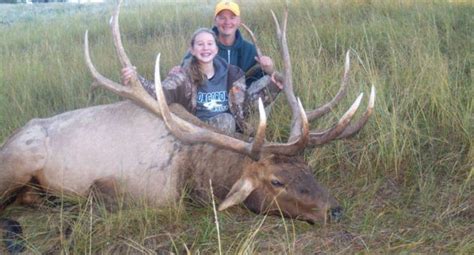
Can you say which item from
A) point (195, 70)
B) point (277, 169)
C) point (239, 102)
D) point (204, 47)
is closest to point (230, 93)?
point (239, 102)

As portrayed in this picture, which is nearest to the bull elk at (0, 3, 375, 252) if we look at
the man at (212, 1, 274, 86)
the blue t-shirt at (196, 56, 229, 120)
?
the blue t-shirt at (196, 56, 229, 120)

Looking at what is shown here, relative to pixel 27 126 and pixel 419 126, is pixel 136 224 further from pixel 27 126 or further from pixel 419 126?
pixel 419 126

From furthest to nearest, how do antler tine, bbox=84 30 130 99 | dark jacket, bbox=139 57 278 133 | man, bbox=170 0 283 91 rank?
1. man, bbox=170 0 283 91
2. dark jacket, bbox=139 57 278 133
3. antler tine, bbox=84 30 130 99

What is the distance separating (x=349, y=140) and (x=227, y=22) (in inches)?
67.1

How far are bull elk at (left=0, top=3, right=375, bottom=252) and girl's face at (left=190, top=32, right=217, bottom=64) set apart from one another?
2.20 feet

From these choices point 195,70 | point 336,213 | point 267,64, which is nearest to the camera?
point 336,213

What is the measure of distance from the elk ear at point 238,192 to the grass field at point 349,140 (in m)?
0.15

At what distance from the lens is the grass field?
3.05 m

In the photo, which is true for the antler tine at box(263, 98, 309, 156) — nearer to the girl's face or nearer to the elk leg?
the elk leg

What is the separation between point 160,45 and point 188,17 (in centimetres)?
140

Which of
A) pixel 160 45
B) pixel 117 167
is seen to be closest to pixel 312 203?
pixel 117 167

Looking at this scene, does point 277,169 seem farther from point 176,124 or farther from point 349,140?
point 349,140

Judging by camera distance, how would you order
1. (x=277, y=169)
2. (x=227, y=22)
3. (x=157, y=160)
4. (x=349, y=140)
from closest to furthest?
(x=277, y=169) < (x=157, y=160) < (x=349, y=140) < (x=227, y=22)

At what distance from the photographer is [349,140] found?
416cm
